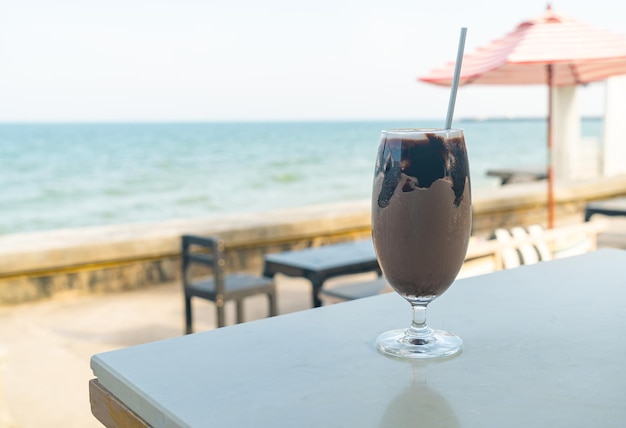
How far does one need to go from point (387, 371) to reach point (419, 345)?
3.1 inches

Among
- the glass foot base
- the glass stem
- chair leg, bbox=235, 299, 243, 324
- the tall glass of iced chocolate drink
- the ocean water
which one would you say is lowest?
the ocean water

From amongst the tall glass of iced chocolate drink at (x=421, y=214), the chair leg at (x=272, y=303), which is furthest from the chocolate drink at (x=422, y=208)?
the chair leg at (x=272, y=303)

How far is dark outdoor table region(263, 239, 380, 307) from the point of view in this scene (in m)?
4.04

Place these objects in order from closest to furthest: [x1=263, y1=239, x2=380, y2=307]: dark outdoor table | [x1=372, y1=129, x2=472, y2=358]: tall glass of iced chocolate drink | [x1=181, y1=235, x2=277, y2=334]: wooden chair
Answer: [x1=372, y1=129, x2=472, y2=358]: tall glass of iced chocolate drink
[x1=263, y1=239, x2=380, y2=307]: dark outdoor table
[x1=181, y1=235, x2=277, y2=334]: wooden chair

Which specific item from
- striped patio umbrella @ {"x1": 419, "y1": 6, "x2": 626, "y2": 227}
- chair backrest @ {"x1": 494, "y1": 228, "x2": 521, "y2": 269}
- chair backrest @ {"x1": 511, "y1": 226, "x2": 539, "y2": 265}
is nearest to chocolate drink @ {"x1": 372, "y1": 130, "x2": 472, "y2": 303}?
chair backrest @ {"x1": 494, "y1": 228, "x2": 521, "y2": 269}

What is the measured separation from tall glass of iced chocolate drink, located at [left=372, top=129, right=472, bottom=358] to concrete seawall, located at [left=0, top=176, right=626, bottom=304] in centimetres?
483

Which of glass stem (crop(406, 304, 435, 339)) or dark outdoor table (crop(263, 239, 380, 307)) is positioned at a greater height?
glass stem (crop(406, 304, 435, 339))

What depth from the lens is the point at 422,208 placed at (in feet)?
2.77

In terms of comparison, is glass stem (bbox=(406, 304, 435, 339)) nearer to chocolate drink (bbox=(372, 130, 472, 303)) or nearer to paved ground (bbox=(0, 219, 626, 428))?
chocolate drink (bbox=(372, 130, 472, 303))

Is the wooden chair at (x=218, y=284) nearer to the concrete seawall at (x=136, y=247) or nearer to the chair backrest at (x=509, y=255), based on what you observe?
the concrete seawall at (x=136, y=247)

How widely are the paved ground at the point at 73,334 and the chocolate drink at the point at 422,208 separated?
91.0 inches

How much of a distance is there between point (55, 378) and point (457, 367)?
3534mm

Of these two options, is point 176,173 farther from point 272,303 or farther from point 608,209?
point 272,303

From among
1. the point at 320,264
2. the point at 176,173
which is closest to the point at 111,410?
the point at 320,264
